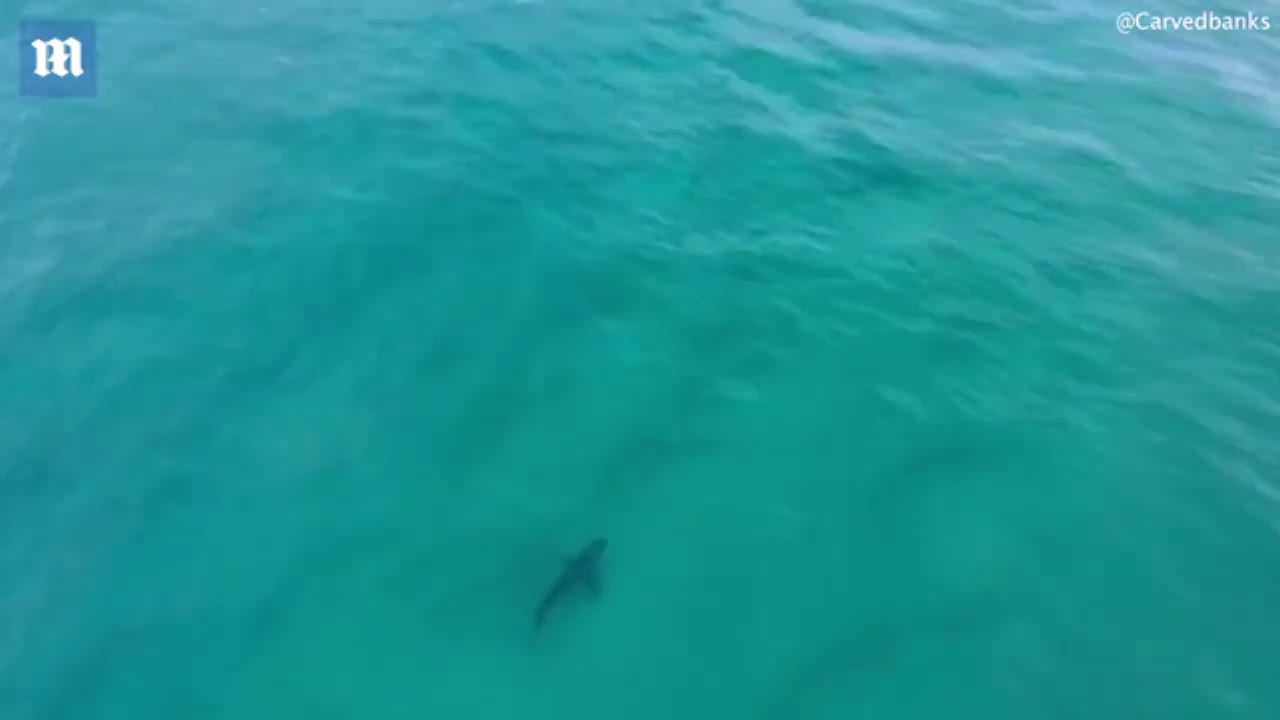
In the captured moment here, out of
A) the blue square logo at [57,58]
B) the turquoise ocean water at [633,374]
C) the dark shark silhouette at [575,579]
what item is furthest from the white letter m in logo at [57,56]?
the dark shark silhouette at [575,579]

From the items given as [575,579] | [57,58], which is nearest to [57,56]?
[57,58]

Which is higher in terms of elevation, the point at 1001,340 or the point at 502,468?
the point at 1001,340

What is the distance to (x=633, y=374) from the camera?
15.7 meters

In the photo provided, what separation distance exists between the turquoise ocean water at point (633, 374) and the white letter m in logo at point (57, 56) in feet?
1.86

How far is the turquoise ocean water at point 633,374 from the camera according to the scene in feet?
40.3

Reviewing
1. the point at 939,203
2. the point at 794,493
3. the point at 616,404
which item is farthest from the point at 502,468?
the point at 939,203

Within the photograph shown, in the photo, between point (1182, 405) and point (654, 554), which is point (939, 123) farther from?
point (654, 554)

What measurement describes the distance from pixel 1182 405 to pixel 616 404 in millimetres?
8689

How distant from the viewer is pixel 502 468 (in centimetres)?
1440

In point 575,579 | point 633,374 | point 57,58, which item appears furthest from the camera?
point 57,58

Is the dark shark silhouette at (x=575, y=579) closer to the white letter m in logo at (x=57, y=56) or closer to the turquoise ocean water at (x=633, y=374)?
the turquoise ocean water at (x=633, y=374)

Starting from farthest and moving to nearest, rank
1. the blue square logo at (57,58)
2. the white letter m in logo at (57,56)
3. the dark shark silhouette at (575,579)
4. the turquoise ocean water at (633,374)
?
1. the white letter m in logo at (57,56)
2. the blue square logo at (57,58)
3. the dark shark silhouette at (575,579)
4. the turquoise ocean water at (633,374)

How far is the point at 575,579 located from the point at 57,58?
1698 cm

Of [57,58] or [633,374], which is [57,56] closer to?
[57,58]
